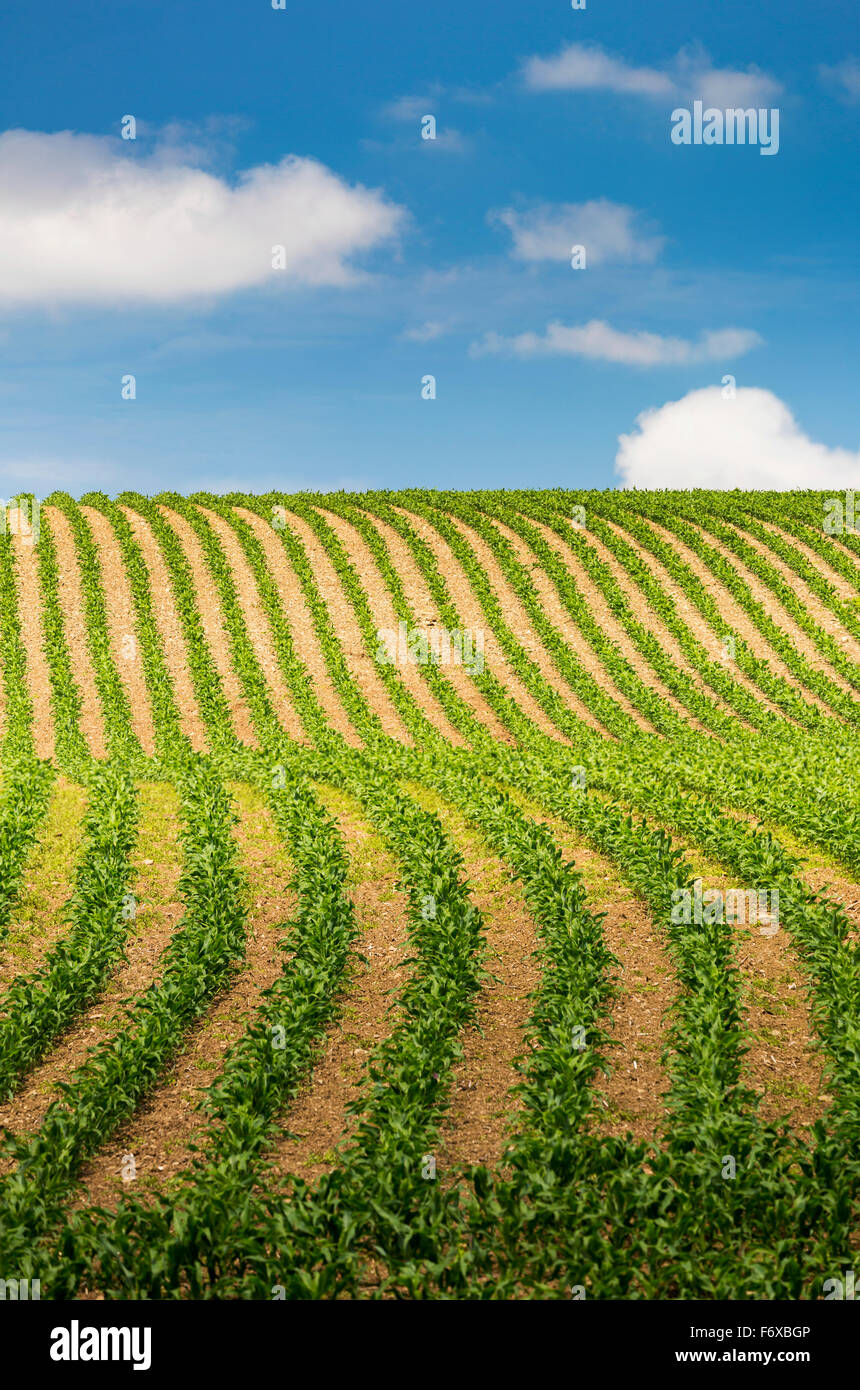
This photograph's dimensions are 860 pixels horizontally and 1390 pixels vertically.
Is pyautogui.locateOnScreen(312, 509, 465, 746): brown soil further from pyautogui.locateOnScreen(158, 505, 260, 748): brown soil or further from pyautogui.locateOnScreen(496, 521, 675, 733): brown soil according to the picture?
pyautogui.locateOnScreen(496, 521, 675, 733): brown soil

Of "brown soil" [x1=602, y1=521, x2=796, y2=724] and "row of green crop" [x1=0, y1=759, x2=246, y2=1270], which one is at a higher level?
"brown soil" [x1=602, y1=521, x2=796, y2=724]

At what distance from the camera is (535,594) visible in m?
38.0

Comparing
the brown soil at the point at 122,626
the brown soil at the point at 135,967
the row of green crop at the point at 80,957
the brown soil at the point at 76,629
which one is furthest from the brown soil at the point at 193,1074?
the brown soil at the point at 76,629

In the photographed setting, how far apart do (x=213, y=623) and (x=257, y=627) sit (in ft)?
5.76

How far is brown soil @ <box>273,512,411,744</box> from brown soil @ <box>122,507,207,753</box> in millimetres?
5499

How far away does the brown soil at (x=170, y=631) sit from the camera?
27484 millimetres

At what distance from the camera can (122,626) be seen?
34281 mm

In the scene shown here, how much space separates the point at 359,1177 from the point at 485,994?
4127mm

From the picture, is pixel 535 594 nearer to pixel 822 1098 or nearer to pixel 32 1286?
pixel 822 1098

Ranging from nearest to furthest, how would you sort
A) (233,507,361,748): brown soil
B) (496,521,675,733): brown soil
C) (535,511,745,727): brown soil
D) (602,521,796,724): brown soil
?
1. (233,507,361,748): brown soil
2. (496,521,675,733): brown soil
3. (602,521,796,724): brown soil
4. (535,511,745,727): brown soil

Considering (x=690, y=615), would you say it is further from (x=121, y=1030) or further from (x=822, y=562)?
(x=121, y=1030)

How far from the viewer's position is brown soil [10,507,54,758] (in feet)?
87.6

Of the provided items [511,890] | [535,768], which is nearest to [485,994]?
[511,890]

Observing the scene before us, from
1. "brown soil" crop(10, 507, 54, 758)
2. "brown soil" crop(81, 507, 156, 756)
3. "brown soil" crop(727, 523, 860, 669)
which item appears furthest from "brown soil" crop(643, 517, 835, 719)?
"brown soil" crop(10, 507, 54, 758)
